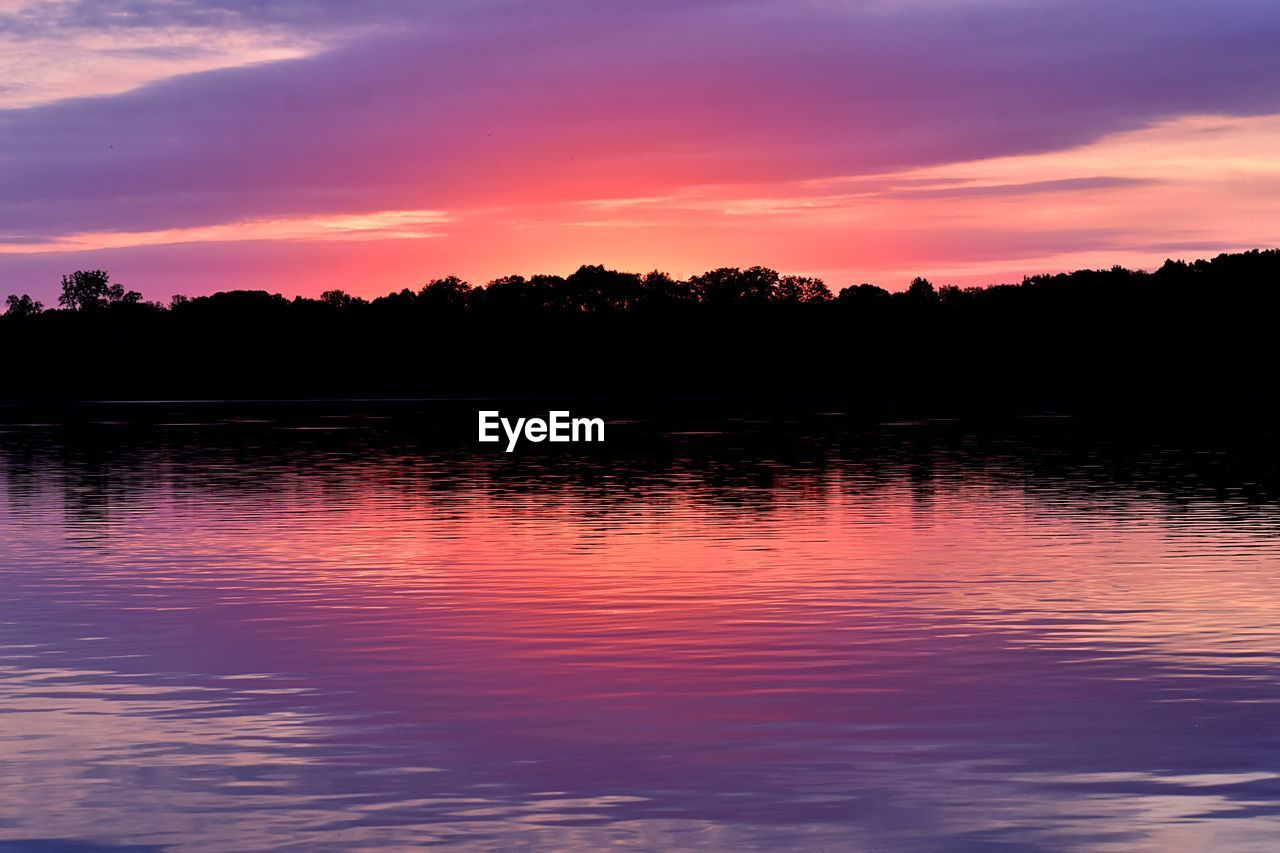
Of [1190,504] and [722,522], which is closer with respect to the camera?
[722,522]

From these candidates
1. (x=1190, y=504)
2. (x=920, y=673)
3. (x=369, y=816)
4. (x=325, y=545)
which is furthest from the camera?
(x=1190, y=504)

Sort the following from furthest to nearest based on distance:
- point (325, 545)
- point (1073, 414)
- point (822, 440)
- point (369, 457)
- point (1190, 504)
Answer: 1. point (1073, 414)
2. point (822, 440)
3. point (369, 457)
4. point (1190, 504)
5. point (325, 545)

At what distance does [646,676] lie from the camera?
65.6ft

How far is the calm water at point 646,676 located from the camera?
1407cm

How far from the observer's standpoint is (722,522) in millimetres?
40250

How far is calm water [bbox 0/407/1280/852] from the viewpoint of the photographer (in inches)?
554

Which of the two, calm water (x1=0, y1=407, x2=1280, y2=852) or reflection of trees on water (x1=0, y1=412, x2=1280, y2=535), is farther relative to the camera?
reflection of trees on water (x1=0, y1=412, x2=1280, y2=535)

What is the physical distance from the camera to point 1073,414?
447 feet

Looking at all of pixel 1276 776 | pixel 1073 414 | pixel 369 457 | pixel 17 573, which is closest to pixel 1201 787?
pixel 1276 776

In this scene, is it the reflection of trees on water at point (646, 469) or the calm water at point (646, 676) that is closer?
the calm water at point (646, 676)

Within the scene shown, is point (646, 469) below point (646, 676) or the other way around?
the other way around

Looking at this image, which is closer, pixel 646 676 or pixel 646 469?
pixel 646 676

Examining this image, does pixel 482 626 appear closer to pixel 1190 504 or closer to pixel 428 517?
pixel 428 517

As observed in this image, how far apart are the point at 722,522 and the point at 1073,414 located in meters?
101
